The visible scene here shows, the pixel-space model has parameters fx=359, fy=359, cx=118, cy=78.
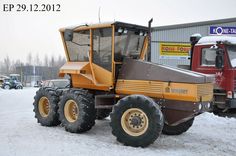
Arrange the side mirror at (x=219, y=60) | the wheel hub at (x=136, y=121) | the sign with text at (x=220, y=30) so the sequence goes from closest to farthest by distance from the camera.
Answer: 1. the wheel hub at (x=136, y=121)
2. the side mirror at (x=219, y=60)
3. the sign with text at (x=220, y=30)

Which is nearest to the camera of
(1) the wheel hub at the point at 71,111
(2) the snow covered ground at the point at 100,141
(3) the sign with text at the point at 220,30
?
(2) the snow covered ground at the point at 100,141

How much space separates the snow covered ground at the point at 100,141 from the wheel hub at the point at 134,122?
38 cm

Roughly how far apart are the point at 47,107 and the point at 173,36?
12587mm

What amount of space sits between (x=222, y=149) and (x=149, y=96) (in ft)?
6.26

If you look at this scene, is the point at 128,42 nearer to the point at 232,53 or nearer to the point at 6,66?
the point at 232,53

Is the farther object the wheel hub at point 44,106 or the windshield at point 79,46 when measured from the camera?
the wheel hub at point 44,106

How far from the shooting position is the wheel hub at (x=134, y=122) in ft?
24.6

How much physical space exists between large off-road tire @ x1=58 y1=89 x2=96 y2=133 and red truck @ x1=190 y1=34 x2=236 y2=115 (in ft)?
13.0

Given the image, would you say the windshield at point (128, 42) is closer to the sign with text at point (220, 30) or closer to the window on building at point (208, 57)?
→ the window on building at point (208, 57)

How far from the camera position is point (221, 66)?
34.1 ft

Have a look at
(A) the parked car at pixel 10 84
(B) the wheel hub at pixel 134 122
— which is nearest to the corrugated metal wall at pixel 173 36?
(B) the wheel hub at pixel 134 122

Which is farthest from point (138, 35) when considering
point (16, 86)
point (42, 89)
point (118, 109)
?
point (16, 86)

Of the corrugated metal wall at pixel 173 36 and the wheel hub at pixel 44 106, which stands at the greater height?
the corrugated metal wall at pixel 173 36

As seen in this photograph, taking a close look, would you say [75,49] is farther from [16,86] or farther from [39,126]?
[16,86]
